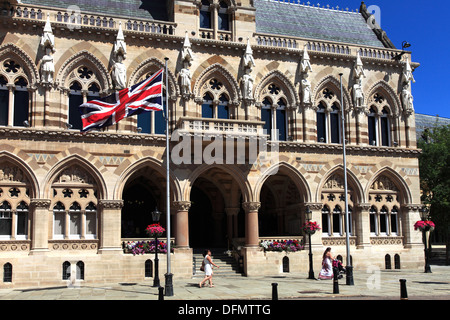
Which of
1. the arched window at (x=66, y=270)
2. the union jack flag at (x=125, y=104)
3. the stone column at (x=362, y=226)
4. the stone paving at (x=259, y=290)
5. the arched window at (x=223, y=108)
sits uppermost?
the arched window at (x=223, y=108)

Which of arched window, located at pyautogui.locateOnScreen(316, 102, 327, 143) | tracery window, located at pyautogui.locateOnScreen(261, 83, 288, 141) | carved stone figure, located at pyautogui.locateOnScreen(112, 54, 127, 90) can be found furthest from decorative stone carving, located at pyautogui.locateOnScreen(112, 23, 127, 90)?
arched window, located at pyautogui.locateOnScreen(316, 102, 327, 143)

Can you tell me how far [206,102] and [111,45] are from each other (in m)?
6.81

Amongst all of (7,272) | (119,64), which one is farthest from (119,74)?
(7,272)

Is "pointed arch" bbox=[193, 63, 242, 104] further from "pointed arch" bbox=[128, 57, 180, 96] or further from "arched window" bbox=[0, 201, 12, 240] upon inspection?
"arched window" bbox=[0, 201, 12, 240]

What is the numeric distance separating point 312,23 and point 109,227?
2214 centimetres

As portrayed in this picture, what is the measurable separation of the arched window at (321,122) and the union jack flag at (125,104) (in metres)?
14.0

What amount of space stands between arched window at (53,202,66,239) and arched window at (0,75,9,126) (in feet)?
18.2

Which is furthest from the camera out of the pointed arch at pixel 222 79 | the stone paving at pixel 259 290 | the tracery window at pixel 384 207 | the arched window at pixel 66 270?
the tracery window at pixel 384 207

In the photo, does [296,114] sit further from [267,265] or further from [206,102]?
[267,265]

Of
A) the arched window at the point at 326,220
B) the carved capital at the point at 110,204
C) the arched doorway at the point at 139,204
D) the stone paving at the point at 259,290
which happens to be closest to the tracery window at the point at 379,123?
the arched window at the point at 326,220

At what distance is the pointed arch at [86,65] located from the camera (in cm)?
3070

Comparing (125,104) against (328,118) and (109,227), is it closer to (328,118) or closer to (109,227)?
(109,227)

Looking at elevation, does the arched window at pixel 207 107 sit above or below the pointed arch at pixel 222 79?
below

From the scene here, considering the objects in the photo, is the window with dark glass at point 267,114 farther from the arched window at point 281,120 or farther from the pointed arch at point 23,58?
the pointed arch at point 23,58
